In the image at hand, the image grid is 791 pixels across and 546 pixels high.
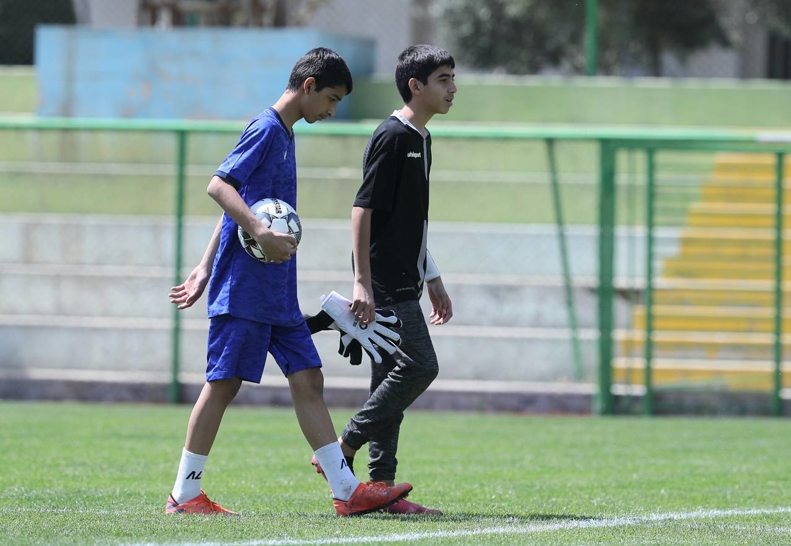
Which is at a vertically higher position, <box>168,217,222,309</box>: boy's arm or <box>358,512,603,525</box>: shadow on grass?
<box>168,217,222,309</box>: boy's arm

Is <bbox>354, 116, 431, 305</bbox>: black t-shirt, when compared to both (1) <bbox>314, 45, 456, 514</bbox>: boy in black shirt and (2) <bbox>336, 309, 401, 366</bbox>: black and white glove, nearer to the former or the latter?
(1) <bbox>314, 45, 456, 514</bbox>: boy in black shirt

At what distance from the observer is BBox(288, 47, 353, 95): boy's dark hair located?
206 inches

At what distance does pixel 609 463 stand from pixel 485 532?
→ 116 inches

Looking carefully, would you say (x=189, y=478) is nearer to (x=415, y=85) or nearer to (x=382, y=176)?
(x=382, y=176)

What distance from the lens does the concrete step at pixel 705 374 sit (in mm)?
11477

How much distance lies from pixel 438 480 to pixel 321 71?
2492 mm

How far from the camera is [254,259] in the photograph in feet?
17.0

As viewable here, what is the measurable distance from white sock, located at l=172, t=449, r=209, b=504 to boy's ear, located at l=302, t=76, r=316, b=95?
1489 millimetres

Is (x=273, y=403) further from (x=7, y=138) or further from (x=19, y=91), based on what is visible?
(x=19, y=91)

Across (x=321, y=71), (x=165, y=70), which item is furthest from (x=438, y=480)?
(x=165, y=70)

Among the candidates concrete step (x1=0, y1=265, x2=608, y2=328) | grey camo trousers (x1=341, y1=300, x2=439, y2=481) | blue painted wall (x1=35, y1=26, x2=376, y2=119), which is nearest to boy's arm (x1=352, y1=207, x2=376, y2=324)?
grey camo trousers (x1=341, y1=300, x2=439, y2=481)

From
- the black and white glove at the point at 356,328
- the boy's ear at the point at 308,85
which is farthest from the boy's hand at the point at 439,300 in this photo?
the boy's ear at the point at 308,85

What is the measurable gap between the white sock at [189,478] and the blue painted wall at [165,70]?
32.4 feet

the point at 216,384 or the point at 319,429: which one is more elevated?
the point at 216,384
